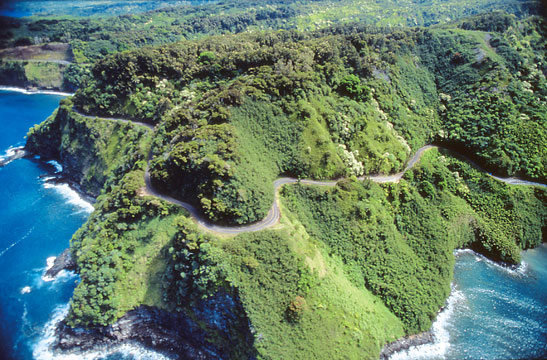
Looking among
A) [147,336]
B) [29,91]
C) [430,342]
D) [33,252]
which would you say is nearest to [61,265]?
[33,252]

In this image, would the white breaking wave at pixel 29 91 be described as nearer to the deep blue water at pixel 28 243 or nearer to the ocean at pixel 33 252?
the deep blue water at pixel 28 243

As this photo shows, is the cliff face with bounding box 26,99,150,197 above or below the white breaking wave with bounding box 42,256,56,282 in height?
above

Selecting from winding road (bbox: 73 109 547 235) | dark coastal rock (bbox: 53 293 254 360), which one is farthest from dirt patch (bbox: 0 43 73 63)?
dark coastal rock (bbox: 53 293 254 360)

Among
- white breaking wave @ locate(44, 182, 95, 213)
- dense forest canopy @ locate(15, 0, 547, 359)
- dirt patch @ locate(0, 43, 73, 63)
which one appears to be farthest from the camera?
dirt patch @ locate(0, 43, 73, 63)

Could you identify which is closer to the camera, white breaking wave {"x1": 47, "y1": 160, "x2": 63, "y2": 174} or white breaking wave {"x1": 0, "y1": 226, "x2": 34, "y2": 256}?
white breaking wave {"x1": 0, "y1": 226, "x2": 34, "y2": 256}

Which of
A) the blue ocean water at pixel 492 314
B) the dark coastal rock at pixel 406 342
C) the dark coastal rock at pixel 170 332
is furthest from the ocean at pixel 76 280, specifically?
the dark coastal rock at pixel 170 332

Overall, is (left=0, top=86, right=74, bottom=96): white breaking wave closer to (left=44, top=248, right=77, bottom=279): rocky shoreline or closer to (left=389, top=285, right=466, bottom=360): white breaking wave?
(left=44, top=248, right=77, bottom=279): rocky shoreline

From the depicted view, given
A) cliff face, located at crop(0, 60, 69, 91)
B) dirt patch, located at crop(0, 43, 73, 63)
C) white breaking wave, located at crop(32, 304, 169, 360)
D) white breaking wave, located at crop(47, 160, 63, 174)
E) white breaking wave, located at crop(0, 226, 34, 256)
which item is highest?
dirt patch, located at crop(0, 43, 73, 63)

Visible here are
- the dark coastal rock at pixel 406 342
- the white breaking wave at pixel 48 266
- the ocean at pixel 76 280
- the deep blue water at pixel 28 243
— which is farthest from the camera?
the white breaking wave at pixel 48 266
